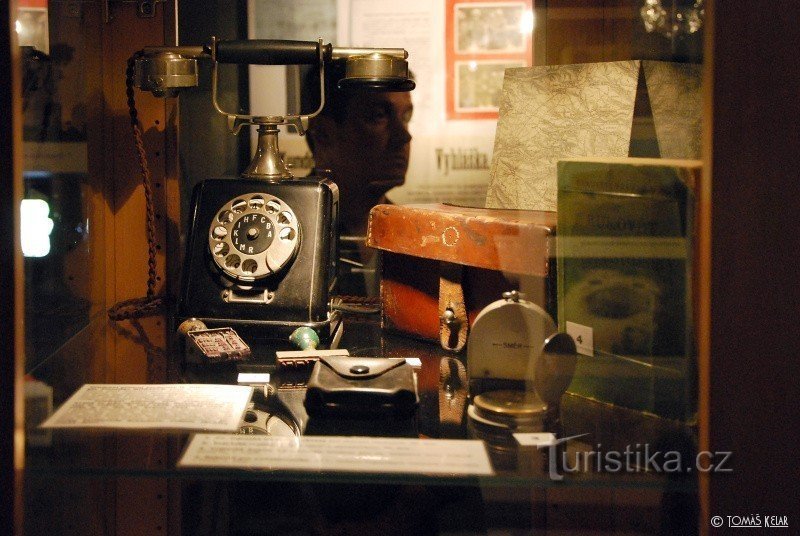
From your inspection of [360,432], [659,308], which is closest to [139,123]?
[360,432]

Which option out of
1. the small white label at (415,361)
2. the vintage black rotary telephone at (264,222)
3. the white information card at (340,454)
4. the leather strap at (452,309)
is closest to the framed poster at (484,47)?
the vintage black rotary telephone at (264,222)

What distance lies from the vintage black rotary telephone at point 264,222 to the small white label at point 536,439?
0.40m

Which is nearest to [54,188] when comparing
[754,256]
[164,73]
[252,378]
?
[164,73]

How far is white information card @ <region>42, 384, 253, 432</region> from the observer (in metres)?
0.94

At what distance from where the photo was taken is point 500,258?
1.15 metres

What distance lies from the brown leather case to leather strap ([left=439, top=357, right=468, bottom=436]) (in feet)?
0.18

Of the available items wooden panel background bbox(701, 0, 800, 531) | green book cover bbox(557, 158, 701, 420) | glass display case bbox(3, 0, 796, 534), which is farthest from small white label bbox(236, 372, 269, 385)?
wooden panel background bbox(701, 0, 800, 531)

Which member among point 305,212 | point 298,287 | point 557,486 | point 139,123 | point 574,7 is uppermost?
point 574,7

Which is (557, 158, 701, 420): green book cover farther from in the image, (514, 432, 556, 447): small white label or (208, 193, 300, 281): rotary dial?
(208, 193, 300, 281): rotary dial

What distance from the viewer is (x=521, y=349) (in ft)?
3.35

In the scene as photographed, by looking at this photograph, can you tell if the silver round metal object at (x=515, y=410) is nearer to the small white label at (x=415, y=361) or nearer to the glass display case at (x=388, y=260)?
the glass display case at (x=388, y=260)

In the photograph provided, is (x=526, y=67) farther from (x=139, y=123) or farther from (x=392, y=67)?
(x=139, y=123)

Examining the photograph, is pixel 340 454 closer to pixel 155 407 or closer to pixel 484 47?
pixel 155 407

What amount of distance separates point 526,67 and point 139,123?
2.02 ft
